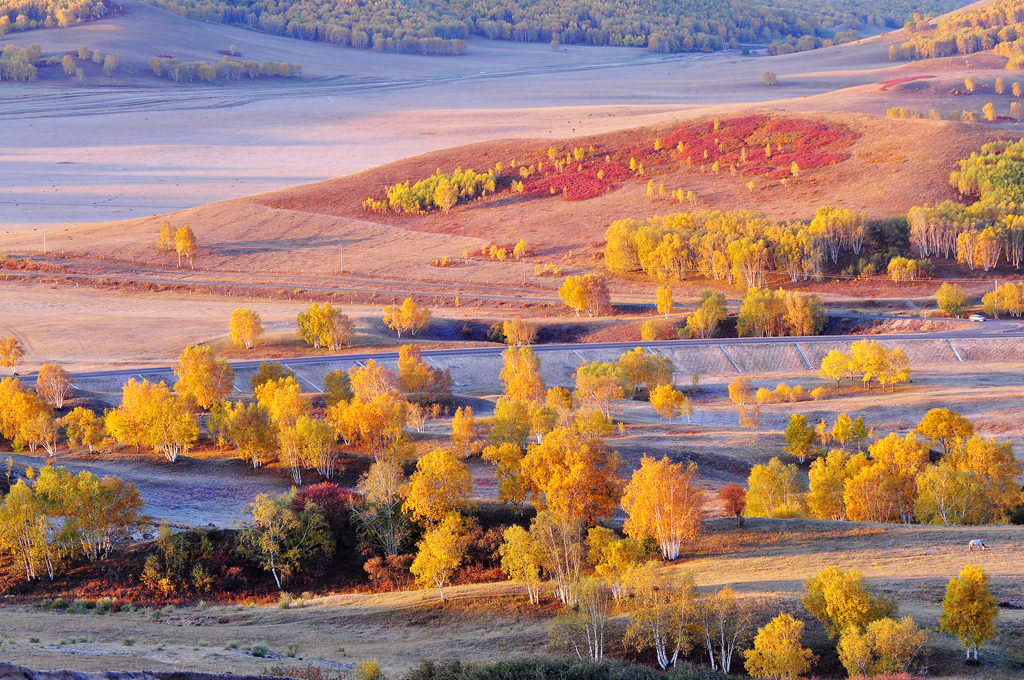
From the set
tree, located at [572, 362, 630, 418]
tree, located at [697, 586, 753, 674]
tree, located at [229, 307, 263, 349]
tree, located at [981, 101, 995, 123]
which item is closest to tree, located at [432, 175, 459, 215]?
tree, located at [229, 307, 263, 349]

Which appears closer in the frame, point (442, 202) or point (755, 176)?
point (755, 176)

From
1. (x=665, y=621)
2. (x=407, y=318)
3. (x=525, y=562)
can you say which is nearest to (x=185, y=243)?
(x=407, y=318)

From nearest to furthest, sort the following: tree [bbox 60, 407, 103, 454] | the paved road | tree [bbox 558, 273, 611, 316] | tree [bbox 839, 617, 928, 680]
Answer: tree [bbox 839, 617, 928, 680]
tree [bbox 60, 407, 103, 454]
the paved road
tree [bbox 558, 273, 611, 316]

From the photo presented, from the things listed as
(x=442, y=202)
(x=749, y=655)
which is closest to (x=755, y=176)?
(x=442, y=202)

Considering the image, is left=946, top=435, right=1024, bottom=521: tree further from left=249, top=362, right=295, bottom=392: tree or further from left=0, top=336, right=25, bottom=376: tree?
left=0, top=336, right=25, bottom=376: tree

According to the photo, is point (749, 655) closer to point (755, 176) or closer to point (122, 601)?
point (122, 601)

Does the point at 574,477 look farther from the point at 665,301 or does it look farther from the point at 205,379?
the point at 665,301
